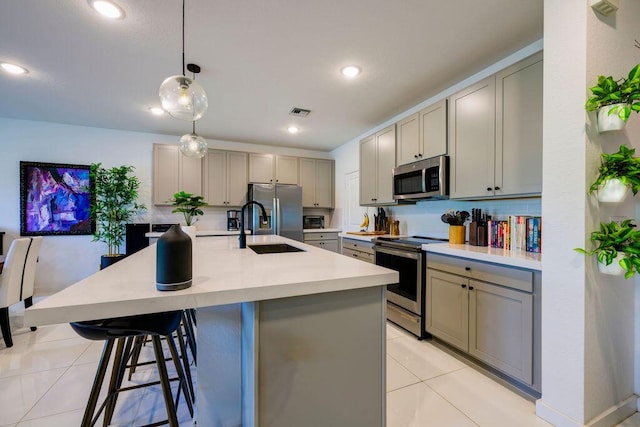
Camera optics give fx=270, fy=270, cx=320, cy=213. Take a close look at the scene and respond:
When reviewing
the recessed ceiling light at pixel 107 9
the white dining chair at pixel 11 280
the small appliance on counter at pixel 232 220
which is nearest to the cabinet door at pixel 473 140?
the recessed ceiling light at pixel 107 9

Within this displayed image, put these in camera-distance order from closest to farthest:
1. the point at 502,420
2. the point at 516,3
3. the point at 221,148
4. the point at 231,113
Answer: the point at 502,420 < the point at 516,3 < the point at 231,113 < the point at 221,148

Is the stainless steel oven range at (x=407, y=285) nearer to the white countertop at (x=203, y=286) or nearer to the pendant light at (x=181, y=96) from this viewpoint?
the white countertop at (x=203, y=286)

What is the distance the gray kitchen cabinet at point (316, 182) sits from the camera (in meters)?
5.20

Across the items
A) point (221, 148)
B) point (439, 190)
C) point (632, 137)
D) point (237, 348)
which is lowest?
point (237, 348)

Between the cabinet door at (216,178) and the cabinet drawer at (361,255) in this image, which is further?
the cabinet door at (216,178)

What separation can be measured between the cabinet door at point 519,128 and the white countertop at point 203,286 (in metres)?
1.54

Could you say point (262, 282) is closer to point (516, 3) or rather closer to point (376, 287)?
point (376, 287)

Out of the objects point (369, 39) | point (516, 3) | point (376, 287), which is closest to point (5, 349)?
point (376, 287)

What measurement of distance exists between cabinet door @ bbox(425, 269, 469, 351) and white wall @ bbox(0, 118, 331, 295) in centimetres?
411

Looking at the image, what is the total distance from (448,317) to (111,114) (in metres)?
4.70

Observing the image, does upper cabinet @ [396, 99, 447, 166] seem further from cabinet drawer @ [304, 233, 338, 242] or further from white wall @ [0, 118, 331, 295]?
white wall @ [0, 118, 331, 295]

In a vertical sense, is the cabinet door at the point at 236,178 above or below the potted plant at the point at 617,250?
above

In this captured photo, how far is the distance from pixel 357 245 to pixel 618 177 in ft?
8.60

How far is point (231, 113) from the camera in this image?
Result: 360cm
